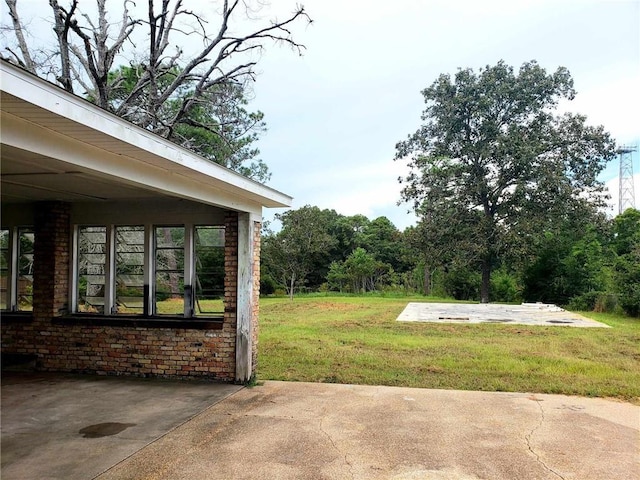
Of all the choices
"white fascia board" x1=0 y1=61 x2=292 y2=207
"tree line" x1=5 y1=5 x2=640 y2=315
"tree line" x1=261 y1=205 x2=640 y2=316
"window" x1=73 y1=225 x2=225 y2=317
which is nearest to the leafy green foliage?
"tree line" x1=5 y1=5 x2=640 y2=315

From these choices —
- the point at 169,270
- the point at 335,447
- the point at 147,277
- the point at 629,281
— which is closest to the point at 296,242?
the point at 629,281

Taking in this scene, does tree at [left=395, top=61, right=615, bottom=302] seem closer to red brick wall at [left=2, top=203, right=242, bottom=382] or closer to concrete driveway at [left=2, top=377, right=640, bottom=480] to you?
concrete driveway at [left=2, top=377, right=640, bottom=480]

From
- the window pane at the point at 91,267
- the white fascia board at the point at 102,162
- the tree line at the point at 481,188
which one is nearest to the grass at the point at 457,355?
the window pane at the point at 91,267

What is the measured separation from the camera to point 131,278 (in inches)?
252

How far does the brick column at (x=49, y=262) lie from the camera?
20.6ft

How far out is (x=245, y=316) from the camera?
5703 mm

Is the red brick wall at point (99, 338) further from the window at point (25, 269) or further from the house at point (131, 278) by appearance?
the window at point (25, 269)

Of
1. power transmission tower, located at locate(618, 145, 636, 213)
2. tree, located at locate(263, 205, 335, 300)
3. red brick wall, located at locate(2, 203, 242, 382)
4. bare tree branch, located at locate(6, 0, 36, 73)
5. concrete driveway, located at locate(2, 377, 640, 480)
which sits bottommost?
concrete driveway, located at locate(2, 377, 640, 480)

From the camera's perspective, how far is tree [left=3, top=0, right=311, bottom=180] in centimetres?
1234

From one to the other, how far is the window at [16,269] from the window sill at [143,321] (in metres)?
0.95

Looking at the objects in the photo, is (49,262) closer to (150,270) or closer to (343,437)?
(150,270)

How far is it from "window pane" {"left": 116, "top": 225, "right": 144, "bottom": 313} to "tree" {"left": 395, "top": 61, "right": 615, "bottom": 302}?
1622 cm

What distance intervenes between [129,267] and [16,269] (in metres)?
1.88

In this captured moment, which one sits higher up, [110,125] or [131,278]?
[110,125]
